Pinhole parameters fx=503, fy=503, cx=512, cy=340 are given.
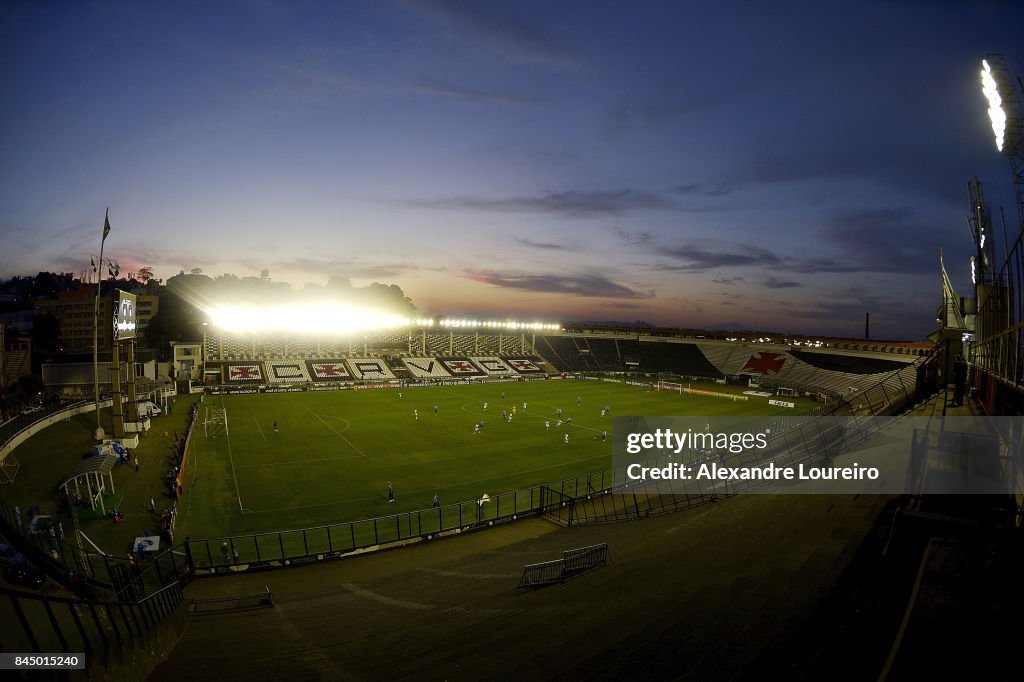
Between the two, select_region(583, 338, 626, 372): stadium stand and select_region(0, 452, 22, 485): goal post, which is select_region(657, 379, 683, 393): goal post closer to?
select_region(583, 338, 626, 372): stadium stand

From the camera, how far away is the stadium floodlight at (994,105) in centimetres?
1845

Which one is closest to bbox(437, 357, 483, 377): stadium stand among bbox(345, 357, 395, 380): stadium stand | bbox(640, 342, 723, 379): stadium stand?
bbox(345, 357, 395, 380): stadium stand

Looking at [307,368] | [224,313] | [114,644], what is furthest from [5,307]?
[114,644]

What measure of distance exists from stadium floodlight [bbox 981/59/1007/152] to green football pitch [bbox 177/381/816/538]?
23451 millimetres

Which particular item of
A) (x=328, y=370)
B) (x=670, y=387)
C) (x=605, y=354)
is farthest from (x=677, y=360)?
(x=328, y=370)

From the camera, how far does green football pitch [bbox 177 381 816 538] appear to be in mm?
24203

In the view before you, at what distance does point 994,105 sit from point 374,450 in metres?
35.6

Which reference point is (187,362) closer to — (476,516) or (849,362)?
(476,516)

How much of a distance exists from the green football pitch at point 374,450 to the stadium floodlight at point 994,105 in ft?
76.9

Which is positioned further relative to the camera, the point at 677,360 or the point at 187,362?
the point at 677,360

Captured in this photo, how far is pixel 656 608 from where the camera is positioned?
31.2 feet

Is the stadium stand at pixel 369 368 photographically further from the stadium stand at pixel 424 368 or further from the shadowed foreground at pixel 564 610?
the shadowed foreground at pixel 564 610

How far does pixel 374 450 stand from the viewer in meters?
34.4

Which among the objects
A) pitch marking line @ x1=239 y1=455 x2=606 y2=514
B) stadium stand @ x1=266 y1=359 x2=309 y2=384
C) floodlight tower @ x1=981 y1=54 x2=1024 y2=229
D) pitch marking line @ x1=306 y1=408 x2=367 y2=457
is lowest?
pitch marking line @ x1=239 y1=455 x2=606 y2=514
